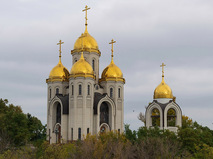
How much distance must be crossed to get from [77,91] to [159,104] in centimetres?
926

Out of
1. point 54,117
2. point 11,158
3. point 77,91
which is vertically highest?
point 77,91

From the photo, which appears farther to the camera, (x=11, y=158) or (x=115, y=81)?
(x=115, y=81)

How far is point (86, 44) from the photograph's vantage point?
45125 mm

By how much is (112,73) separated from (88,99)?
5870mm

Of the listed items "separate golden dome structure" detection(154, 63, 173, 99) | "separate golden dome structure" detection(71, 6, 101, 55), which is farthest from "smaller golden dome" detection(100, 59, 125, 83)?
"separate golden dome structure" detection(154, 63, 173, 99)

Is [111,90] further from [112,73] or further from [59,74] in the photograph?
[59,74]

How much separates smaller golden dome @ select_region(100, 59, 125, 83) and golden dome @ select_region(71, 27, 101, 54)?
254cm

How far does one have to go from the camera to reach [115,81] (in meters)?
44.1

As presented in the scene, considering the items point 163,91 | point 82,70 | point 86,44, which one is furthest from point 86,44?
point 163,91

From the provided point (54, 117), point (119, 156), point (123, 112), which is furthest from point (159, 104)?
point (119, 156)

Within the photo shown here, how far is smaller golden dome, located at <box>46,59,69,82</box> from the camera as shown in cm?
4472

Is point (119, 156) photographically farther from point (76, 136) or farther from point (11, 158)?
point (76, 136)

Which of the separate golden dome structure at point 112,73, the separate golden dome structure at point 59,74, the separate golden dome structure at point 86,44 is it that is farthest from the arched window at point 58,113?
the separate golden dome structure at point 86,44

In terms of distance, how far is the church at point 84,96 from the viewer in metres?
39.9
